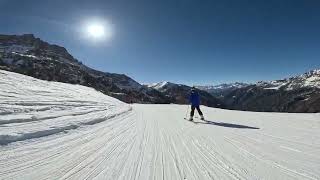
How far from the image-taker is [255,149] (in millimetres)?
8172

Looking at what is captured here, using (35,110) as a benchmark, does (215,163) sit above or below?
below

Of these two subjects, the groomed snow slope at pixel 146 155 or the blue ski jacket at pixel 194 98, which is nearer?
the groomed snow slope at pixel 146 155

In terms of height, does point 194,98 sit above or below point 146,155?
above

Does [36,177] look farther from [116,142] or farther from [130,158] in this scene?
[116,142]

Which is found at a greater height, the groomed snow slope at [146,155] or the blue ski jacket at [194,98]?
the blue ski jacket at [194,98]

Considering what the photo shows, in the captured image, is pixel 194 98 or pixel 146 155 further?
pixel 194 98

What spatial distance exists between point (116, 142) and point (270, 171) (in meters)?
4.91

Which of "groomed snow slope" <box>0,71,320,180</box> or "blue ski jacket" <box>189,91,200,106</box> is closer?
"groomed snow slope" <box>0,71,320,180</box>

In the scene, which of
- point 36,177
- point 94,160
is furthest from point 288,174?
point 36,177

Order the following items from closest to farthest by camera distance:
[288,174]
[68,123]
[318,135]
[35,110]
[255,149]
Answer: [288,174], [255,149], [318,135], [68,123], [35,110]

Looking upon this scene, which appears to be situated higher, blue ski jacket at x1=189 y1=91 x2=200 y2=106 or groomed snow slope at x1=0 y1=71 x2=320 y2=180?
blue ski jacket at x1=189 y1=91 x2=200 y2=106

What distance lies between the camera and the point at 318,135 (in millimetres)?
10375

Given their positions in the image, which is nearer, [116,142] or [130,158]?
[130,158]

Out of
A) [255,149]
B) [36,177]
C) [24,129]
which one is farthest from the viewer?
[24,129]
